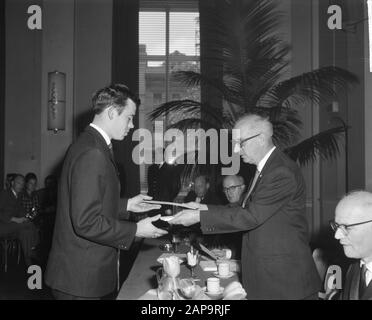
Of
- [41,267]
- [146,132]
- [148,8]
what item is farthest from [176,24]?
[41,267]

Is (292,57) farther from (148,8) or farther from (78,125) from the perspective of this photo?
(78,125)

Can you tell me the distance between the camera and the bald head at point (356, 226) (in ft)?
5.43

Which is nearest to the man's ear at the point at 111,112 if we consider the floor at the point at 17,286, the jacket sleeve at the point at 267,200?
the jacket sleeve at the point at 267,200

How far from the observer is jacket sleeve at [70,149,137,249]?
187 cm

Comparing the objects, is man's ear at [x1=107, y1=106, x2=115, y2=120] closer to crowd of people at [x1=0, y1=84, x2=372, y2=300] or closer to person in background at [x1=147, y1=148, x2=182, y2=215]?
crowd of people at [x1=0, y1=84, x2=372, y2=300]

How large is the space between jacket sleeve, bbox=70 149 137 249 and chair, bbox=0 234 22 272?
448 cm

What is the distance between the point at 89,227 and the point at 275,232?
942mm

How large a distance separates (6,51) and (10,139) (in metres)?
1.66

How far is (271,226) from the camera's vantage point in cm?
222

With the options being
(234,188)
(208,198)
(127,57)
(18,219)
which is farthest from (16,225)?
(234,188)

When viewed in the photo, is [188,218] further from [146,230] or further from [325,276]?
[325,276]

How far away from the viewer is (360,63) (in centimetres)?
486

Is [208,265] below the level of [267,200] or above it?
below
